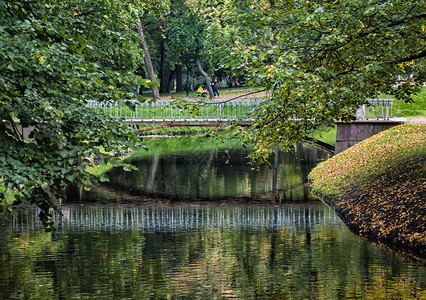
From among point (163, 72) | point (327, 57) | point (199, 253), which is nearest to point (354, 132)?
point (327, 57)

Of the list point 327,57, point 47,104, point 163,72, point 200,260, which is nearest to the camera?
point 47,104

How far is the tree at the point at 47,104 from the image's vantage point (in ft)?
25.9

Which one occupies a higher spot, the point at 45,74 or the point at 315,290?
the point at 45,74

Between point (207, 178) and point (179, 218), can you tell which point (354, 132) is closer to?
point (207, 178)

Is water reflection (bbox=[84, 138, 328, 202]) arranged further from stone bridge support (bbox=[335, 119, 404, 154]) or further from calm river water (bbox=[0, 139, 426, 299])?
stone bridge support (bbox=[335, 119, 404, 154])

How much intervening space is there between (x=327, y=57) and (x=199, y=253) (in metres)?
5.55

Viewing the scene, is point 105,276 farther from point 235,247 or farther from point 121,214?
point 121,214

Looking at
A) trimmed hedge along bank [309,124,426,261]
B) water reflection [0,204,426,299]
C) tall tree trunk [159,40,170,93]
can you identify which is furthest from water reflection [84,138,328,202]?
tall tree trunk [159,40,170,93]

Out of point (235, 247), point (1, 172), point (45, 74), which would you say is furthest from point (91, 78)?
point (235, 247)

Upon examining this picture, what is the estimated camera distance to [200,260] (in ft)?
45.7

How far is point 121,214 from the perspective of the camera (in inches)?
805

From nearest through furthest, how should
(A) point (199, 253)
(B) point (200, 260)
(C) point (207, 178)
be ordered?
(B) point (200, 260)
(A) point (199, 253)
(C) point (207, 178)

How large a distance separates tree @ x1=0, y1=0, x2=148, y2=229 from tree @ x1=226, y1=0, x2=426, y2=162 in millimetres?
4575

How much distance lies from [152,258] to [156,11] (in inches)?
1006
